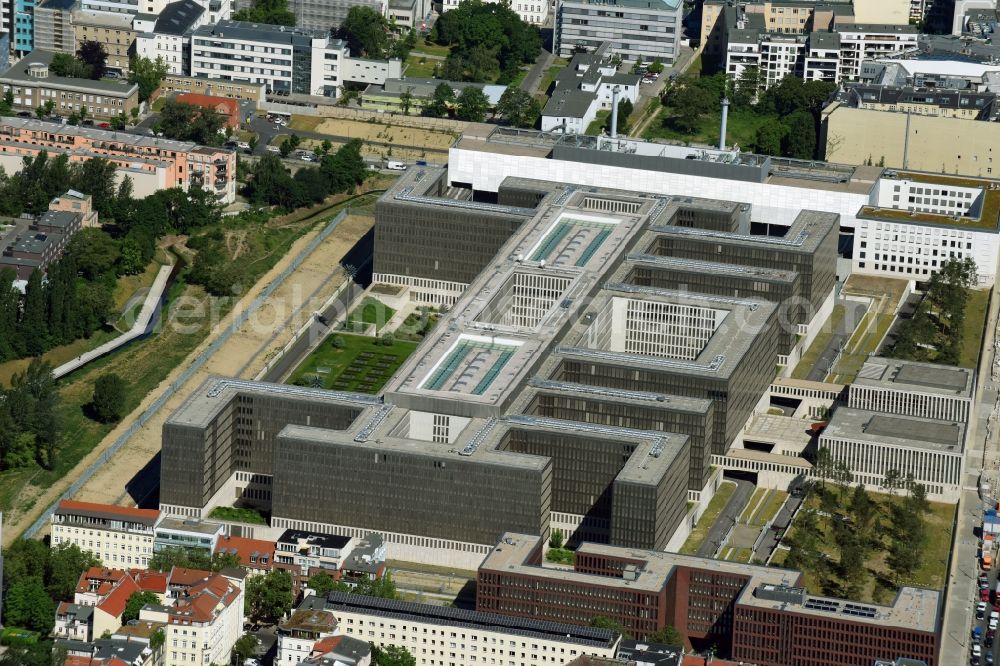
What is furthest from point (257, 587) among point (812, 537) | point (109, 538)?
point (812, 537)

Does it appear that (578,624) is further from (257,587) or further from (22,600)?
(22,600)

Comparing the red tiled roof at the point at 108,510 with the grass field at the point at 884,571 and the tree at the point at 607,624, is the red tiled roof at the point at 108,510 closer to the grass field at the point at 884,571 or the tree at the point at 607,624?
the tree at the point at 607,624

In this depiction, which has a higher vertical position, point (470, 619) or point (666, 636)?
point (470, 619)

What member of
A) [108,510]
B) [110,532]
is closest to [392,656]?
[110,532]

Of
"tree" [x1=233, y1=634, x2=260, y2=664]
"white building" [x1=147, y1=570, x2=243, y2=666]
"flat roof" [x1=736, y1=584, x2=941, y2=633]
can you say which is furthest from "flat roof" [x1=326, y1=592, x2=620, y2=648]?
"flat roof" [x1=736, y1=584, x2=941, y2=633]

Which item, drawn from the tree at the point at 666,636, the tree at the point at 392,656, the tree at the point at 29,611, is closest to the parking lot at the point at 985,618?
the tree at the point at 666,636

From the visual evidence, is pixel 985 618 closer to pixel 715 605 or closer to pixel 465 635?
pixel 715 605
